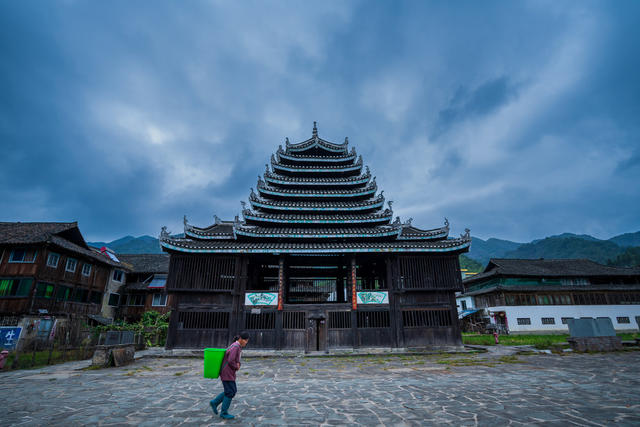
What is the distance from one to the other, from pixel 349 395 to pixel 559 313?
134 feet

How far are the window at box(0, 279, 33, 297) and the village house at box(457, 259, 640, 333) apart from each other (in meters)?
47.1

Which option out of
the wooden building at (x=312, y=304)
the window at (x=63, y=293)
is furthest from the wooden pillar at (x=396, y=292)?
the window at (x=63, y=293)

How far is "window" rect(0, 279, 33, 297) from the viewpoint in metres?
24.2

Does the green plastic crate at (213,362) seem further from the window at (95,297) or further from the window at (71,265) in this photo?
the window at (95,297)

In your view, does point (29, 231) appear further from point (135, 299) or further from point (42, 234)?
point (135, 299)

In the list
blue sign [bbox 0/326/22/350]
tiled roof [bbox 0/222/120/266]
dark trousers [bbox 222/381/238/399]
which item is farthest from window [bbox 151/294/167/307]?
dark trousers [bbox 222/381/238/399]

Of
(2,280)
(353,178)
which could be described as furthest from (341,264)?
(2,280)

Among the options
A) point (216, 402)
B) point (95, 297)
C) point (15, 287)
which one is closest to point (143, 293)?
point (95, 297)

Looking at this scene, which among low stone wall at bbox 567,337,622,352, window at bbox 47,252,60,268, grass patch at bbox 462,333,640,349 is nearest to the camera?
low stone wall at bbox 567,337,622,352

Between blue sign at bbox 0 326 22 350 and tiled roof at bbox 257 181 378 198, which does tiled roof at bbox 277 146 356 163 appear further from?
blue sign at bbox 0 326 22 350

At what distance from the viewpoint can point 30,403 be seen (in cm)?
763

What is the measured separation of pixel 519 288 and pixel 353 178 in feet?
92.4

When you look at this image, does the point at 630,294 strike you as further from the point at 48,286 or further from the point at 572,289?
the point at 48,286

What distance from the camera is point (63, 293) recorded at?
27.8 meters
